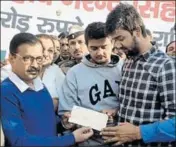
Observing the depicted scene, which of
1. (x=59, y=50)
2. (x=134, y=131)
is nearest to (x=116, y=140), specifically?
(x=134, y=131)

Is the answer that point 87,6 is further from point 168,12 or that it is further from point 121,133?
point 121,133

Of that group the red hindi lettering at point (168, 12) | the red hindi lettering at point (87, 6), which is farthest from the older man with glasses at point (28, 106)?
the red hindi lettering at point (168, 12)

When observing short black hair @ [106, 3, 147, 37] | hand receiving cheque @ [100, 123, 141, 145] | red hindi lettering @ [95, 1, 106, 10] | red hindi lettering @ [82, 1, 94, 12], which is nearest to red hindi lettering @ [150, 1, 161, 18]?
red hindi lettering @ [95, 1, 106, 10]

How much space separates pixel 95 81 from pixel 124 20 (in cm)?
34

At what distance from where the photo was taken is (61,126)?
6.59 ft

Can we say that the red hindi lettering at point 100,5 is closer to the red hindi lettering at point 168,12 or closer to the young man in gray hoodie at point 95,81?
the red hindi lettering at point 168,12

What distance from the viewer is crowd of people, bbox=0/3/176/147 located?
1.70 m

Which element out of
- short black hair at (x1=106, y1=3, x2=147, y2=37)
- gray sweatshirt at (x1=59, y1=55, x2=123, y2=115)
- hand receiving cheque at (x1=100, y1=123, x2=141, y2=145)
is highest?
short black hair at (x1=106, y1=3, x2=147, y2=37)

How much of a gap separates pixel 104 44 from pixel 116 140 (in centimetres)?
45

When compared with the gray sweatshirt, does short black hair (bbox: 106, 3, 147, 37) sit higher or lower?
higher

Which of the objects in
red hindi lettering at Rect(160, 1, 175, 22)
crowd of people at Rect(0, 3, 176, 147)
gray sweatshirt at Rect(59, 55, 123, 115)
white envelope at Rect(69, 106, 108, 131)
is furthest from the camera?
red hindi lettering at Rect(160, 1, 175, 22)

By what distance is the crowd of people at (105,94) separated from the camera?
1.70 m

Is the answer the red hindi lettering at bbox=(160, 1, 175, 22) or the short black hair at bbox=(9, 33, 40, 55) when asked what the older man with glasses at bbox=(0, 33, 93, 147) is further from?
the red hindi lettering at bbox=(160, 1, 175, 22)

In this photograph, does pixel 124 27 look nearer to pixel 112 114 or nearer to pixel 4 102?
pixel 112 114
